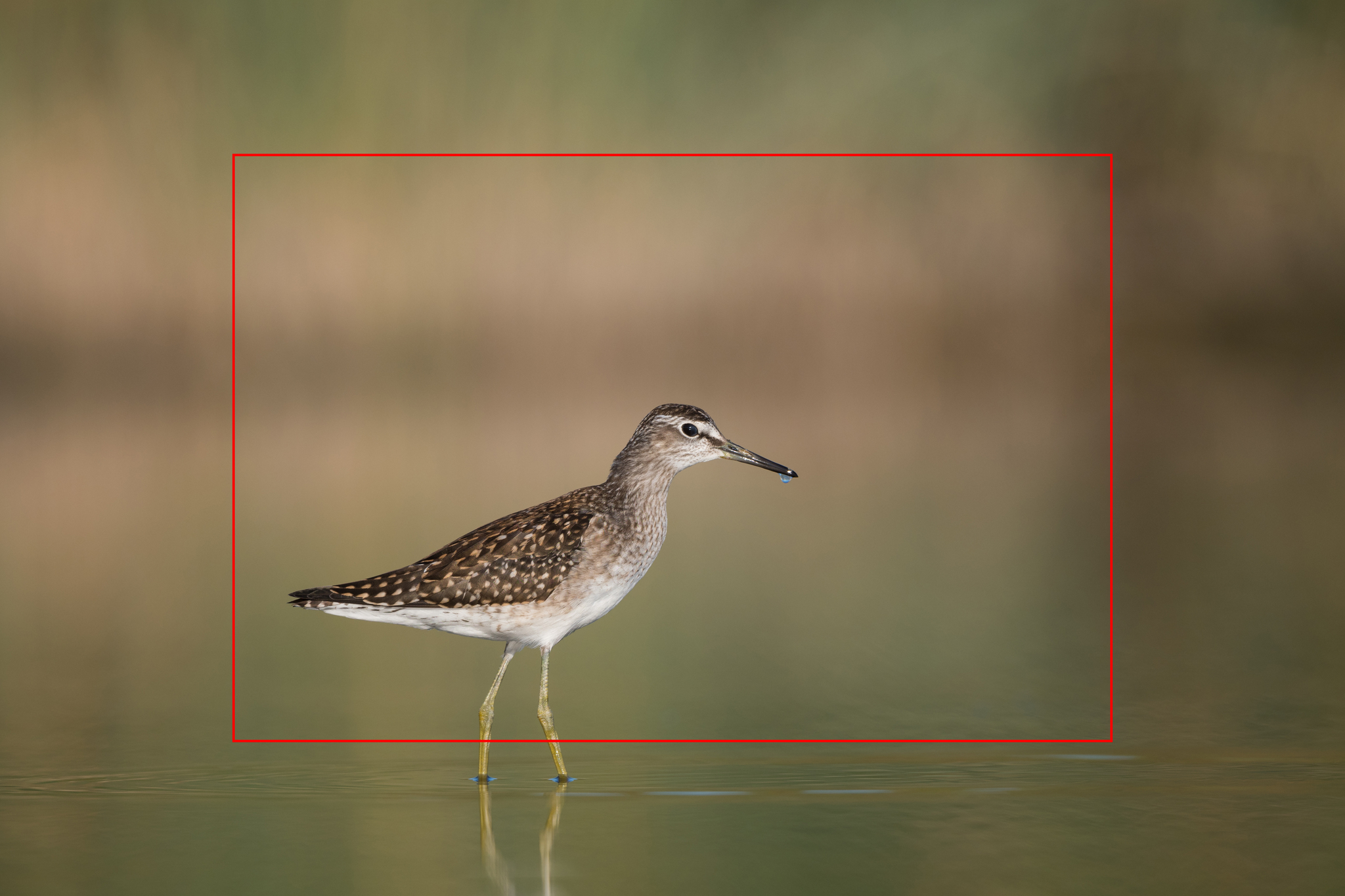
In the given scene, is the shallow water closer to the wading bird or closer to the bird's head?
the wading bird

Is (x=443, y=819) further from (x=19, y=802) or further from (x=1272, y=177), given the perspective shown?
(x=1272, y=177)

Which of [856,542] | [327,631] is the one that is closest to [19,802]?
[327,631]

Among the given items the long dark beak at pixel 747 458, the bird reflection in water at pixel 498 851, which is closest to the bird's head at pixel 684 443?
the long dark beak at pixel 747 458

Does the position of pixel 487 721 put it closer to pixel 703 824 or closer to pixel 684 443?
pixel 703 824

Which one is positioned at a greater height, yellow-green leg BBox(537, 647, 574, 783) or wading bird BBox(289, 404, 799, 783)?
wading bird BBox(289, 404, 799, 783)

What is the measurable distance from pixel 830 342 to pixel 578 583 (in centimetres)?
2758

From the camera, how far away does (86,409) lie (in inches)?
1236

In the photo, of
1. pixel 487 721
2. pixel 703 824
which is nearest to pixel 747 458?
pixel 487 721

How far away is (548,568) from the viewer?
8422mm

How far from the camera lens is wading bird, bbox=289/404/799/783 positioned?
27.4ft

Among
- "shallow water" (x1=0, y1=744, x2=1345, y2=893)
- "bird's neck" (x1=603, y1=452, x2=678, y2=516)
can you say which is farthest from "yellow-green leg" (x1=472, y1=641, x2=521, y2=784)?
"bird's neck" (x1=603, y1=452, x2=678, y2=516)

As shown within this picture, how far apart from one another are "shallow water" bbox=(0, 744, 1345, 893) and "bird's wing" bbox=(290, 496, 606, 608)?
94 centimetres

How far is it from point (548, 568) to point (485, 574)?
32cm

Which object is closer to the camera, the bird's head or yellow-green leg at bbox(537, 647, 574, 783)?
yellow-green leg at bbox(537, 647, 574, 783)
